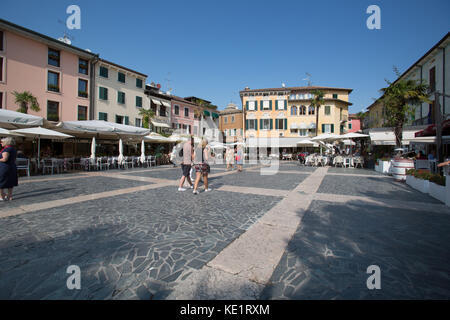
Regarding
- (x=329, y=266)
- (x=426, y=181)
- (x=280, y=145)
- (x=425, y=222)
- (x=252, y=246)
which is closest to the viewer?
(x=329, y=266)

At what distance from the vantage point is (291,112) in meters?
33.8

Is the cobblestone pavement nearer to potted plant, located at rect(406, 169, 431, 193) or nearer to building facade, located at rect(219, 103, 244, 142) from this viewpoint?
potted plant, located at rect(406, 169, 431, 193)

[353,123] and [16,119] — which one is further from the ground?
[353,123]

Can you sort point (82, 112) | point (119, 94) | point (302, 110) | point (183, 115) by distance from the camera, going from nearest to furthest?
point (82, 112) → point (119, 94) → point (183, 115) → point (302, 110)

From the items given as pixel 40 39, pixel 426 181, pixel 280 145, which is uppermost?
pixel 40 39

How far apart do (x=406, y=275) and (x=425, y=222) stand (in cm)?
236

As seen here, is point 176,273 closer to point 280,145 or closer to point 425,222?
point 425,222

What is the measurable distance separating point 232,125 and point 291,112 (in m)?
10.5

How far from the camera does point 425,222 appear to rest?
3.73 m

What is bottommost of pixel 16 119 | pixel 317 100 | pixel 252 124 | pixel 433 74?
pixel 16 119

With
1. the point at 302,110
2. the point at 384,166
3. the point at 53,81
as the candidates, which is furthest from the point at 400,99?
the point at 53,81

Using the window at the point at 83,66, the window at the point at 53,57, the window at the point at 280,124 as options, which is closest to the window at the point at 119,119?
the window at the point at 83,66

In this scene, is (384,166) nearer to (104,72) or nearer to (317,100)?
(317,100)

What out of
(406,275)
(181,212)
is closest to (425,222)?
(406,275)
